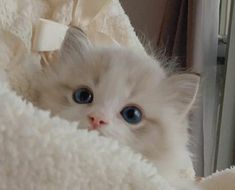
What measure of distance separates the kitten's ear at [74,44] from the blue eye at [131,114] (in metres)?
0.13

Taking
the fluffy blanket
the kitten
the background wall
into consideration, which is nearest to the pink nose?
the kitten

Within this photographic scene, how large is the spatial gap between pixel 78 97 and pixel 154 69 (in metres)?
0.15

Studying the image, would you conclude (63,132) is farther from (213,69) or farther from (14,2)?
(213,69)

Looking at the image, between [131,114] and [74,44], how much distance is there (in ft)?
0.50

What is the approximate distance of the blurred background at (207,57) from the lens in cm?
180

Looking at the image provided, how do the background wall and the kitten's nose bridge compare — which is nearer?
the kitten's nose bridge

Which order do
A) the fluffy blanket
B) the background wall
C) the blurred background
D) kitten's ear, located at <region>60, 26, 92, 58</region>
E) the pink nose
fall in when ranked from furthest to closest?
1. the background wall
2. the blurred background
3. kitten's ear, located at <region>60, 26, 92, 58</region>
4. the pink nose
5. the fluffy blanket

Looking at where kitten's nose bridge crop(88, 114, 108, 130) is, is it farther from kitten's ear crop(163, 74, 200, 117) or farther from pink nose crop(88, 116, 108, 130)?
kitten's ear crop(163, 74, 200, 117)

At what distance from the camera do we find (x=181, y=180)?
805 mm

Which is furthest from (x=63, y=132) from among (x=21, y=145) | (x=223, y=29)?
(x=223, y=29)

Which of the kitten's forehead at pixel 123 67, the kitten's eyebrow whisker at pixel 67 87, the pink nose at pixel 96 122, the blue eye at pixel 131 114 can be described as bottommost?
the blue eye at pixel 131 114

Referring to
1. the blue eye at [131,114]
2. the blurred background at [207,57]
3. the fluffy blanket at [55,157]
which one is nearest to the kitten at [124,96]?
the blue eye at [131,114]

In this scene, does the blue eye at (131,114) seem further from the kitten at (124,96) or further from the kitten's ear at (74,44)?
the kitten's ear at (74,44)

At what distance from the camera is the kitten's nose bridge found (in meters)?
0.70
